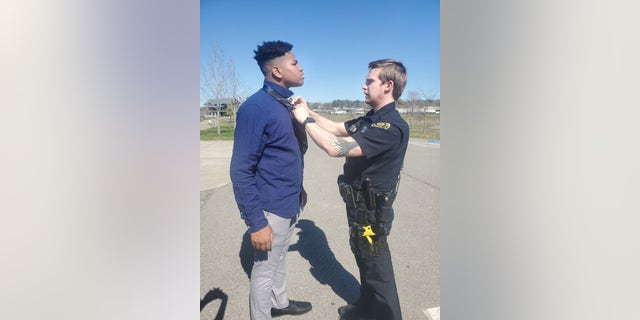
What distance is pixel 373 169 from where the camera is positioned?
1.55 metres

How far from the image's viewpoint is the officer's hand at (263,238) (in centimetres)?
136

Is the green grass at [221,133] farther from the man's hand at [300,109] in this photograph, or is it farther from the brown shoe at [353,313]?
the brown shoe at [353,313]

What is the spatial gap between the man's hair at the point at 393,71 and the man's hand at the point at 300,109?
401mm

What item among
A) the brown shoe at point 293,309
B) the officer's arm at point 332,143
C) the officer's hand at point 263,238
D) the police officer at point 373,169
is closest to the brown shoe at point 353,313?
the police officer at point 373,169

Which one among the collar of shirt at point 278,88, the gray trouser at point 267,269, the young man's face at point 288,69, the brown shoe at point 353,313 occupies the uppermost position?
the young man's face at point 288,69

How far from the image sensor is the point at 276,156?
135 cm

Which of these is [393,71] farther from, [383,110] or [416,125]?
[416,125]

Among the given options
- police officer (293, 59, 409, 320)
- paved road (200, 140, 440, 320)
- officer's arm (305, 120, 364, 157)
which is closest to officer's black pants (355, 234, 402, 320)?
police officer (293, 59, 409, 320)

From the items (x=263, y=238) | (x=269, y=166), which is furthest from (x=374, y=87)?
(x=263, y=238)

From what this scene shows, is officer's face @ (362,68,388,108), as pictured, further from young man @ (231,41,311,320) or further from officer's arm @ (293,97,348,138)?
young man @ (231,41,311,320)

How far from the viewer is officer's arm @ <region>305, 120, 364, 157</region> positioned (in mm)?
1345

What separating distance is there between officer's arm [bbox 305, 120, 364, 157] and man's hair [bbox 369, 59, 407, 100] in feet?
1.18
